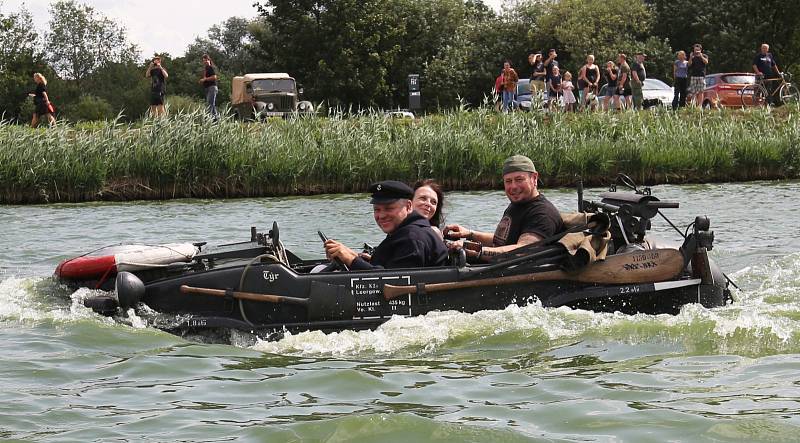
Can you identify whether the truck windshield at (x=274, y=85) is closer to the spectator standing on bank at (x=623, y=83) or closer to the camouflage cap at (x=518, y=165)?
the spectator standing on bank at (x=623, y=83)

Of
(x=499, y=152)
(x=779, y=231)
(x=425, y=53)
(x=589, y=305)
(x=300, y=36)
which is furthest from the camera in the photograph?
(x=425, y=53)

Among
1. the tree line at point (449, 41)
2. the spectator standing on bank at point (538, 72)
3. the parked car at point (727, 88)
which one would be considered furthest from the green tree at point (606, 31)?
the spectator standing on bank at point (538, 72)

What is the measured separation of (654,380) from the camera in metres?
7.81

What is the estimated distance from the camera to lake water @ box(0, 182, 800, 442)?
673cm

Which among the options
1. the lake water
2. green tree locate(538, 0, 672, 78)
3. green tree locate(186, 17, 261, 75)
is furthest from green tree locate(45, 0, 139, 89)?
the lake water

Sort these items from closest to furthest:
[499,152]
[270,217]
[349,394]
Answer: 1. [349,394]
2. [270,217]
3. [499,152]

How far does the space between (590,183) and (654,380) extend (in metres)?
15.2

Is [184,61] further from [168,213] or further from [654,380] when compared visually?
[654,380]

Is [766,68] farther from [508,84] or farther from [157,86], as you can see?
[157,86]

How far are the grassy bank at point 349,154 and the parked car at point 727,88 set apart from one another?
878cm

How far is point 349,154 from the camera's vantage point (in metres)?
22.0

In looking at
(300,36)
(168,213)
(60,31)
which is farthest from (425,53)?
(168,213)

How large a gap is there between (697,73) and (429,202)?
2124 cm

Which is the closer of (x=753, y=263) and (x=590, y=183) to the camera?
(x=753, y=263)
